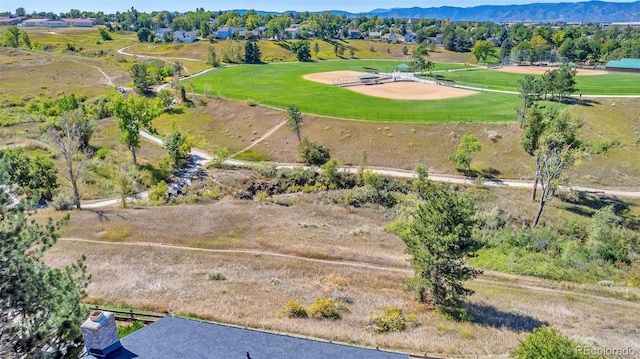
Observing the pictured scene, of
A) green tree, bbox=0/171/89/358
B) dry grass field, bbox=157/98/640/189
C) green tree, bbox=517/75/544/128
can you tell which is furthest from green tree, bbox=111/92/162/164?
green tree, bbox=517/75/544/128

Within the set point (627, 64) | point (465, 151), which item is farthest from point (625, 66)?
point (465, 151)

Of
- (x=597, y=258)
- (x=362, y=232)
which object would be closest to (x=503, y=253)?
(x=597, y=258)

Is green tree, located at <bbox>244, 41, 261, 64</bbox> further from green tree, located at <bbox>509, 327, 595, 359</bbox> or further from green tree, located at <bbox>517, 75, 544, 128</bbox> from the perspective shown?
green tree, located at <bbox>509, 327, 595, 359</bbox>

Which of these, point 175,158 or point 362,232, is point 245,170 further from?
point 362,232

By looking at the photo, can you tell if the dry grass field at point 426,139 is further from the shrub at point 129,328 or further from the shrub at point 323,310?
the shrub at point 129,328

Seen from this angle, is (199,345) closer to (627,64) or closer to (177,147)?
(177,147)

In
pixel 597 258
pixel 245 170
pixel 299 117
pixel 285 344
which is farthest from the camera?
pixel 299 117
